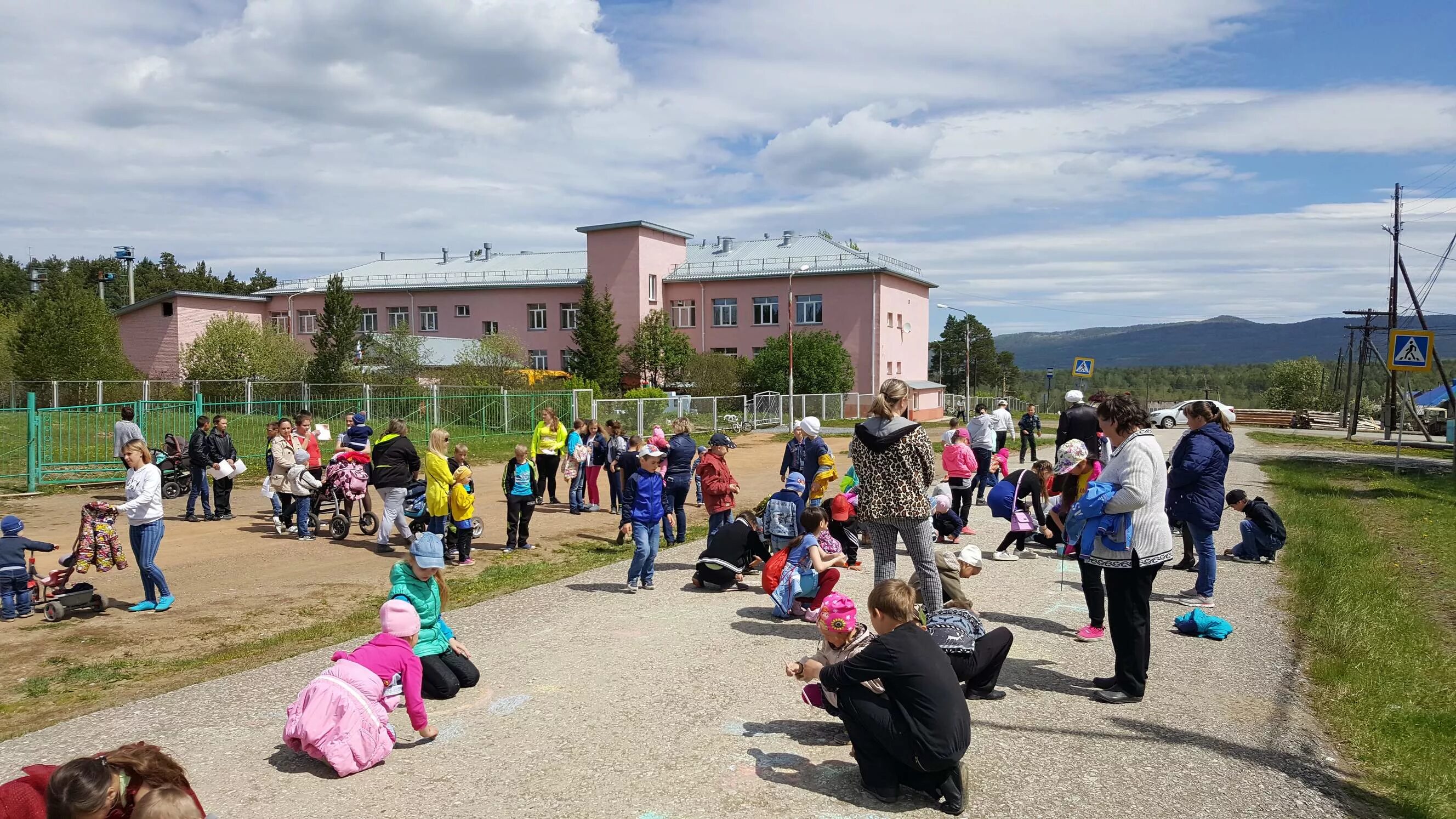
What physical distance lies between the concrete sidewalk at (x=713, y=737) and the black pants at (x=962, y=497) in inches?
191

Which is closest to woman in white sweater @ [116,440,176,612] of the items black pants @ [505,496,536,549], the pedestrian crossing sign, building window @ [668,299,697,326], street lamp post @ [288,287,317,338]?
black pants @ [505,496,536,549]

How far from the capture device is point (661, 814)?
432 centimetres

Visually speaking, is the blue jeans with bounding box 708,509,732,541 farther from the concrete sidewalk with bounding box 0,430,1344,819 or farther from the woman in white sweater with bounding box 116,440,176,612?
the woman in white sweater with bounding box 116,440,176,612

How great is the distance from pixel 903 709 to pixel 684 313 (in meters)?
58.5

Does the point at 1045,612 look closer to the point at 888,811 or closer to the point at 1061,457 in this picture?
the point at 1061,457

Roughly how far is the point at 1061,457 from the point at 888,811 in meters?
6.06

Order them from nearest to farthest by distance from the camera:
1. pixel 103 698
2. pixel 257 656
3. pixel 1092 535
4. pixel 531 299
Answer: pixel 1092 535, pixel 103 698, pixel 257 656, pixel 531 299

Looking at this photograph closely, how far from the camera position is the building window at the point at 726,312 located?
60.8 metres

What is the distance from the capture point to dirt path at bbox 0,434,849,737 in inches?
267

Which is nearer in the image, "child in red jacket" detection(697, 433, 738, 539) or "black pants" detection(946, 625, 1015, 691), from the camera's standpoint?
"black pants" detection(946, 625, 1015, 691)

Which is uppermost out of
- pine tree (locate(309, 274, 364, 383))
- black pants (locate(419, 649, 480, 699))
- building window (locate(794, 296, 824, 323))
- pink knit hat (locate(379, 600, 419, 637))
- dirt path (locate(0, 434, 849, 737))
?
building window (locate(794, 296, 824, 323))

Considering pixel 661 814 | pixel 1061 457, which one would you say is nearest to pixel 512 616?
pixel 661 814

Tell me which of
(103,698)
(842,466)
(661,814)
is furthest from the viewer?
(842,466)

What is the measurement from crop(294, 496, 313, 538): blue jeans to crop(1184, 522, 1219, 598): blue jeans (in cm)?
1132
